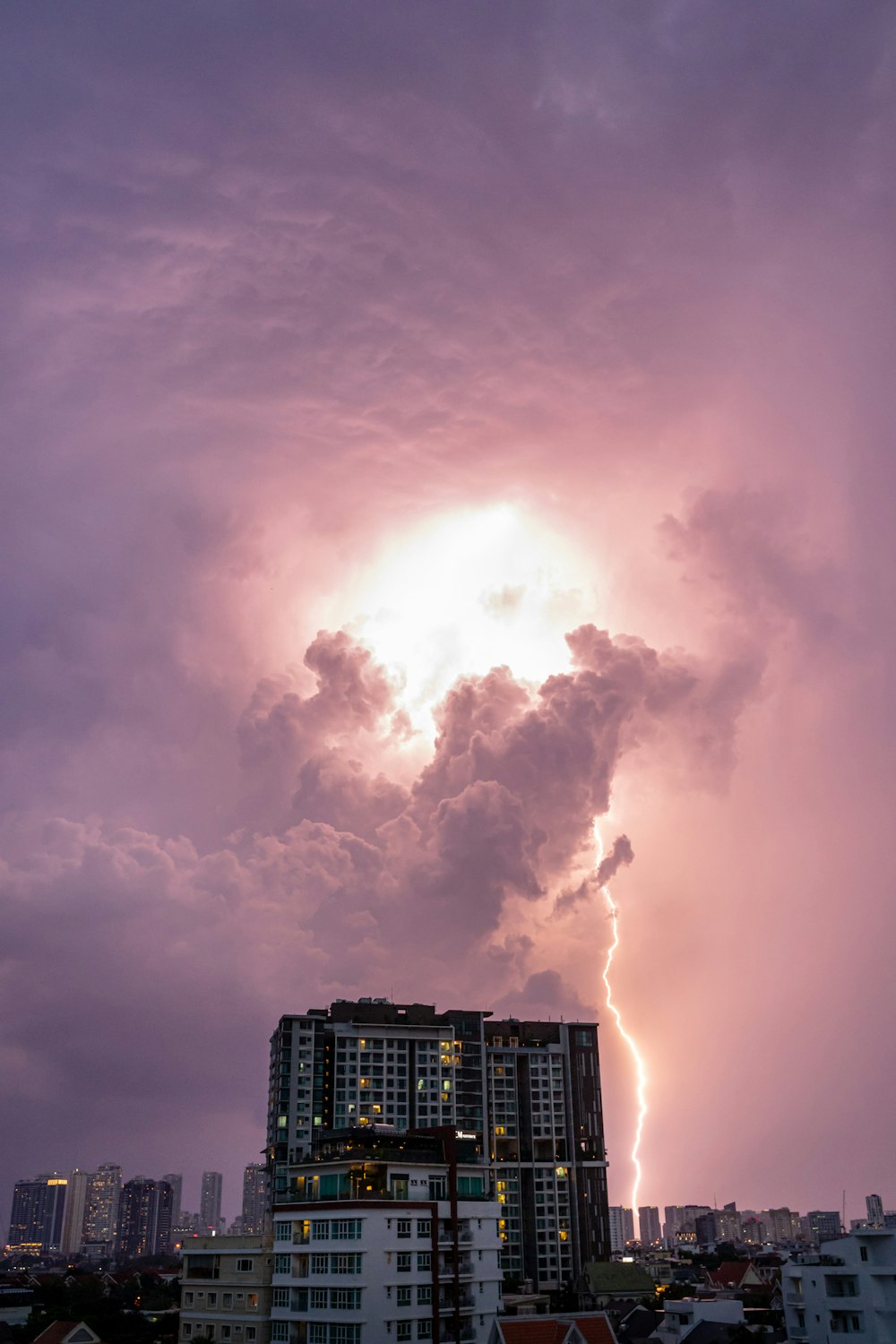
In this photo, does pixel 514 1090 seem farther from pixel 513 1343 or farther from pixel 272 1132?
pixel 513 1343

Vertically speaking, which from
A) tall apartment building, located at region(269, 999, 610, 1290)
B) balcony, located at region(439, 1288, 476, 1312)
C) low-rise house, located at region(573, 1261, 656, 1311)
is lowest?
balcony, located at region(439, 1288, 476, 1312)

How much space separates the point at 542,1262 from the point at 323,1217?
97.8 metres

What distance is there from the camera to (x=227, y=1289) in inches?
3447

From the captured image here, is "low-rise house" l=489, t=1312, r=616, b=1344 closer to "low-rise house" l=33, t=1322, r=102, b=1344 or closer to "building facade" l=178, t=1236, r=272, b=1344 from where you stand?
"building facade" l=178, t=1236, r=272, b=1344

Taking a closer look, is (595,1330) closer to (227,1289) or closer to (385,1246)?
(385,1246)

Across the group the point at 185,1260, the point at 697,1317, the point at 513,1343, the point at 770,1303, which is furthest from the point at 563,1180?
the point at 513,1343

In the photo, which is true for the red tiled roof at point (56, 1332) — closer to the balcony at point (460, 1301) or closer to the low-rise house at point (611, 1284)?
the balcony at point (460, 1301)

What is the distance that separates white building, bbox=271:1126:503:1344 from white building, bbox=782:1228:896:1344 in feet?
76.6

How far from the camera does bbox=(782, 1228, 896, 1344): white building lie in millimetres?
78812

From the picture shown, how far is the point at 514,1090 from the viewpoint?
17550 cm

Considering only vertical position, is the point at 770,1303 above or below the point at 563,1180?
below

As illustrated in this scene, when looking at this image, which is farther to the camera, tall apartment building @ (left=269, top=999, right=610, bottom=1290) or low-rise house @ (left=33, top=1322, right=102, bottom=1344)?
tall apartment building @ (left=269, top=999, right=610, bottom=1290)

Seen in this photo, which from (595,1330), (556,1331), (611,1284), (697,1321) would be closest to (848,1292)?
(595,1330)

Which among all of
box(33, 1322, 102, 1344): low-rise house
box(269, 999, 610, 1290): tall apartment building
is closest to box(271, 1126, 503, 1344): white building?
box(33, 1322, 102, 1344): low-rise house
